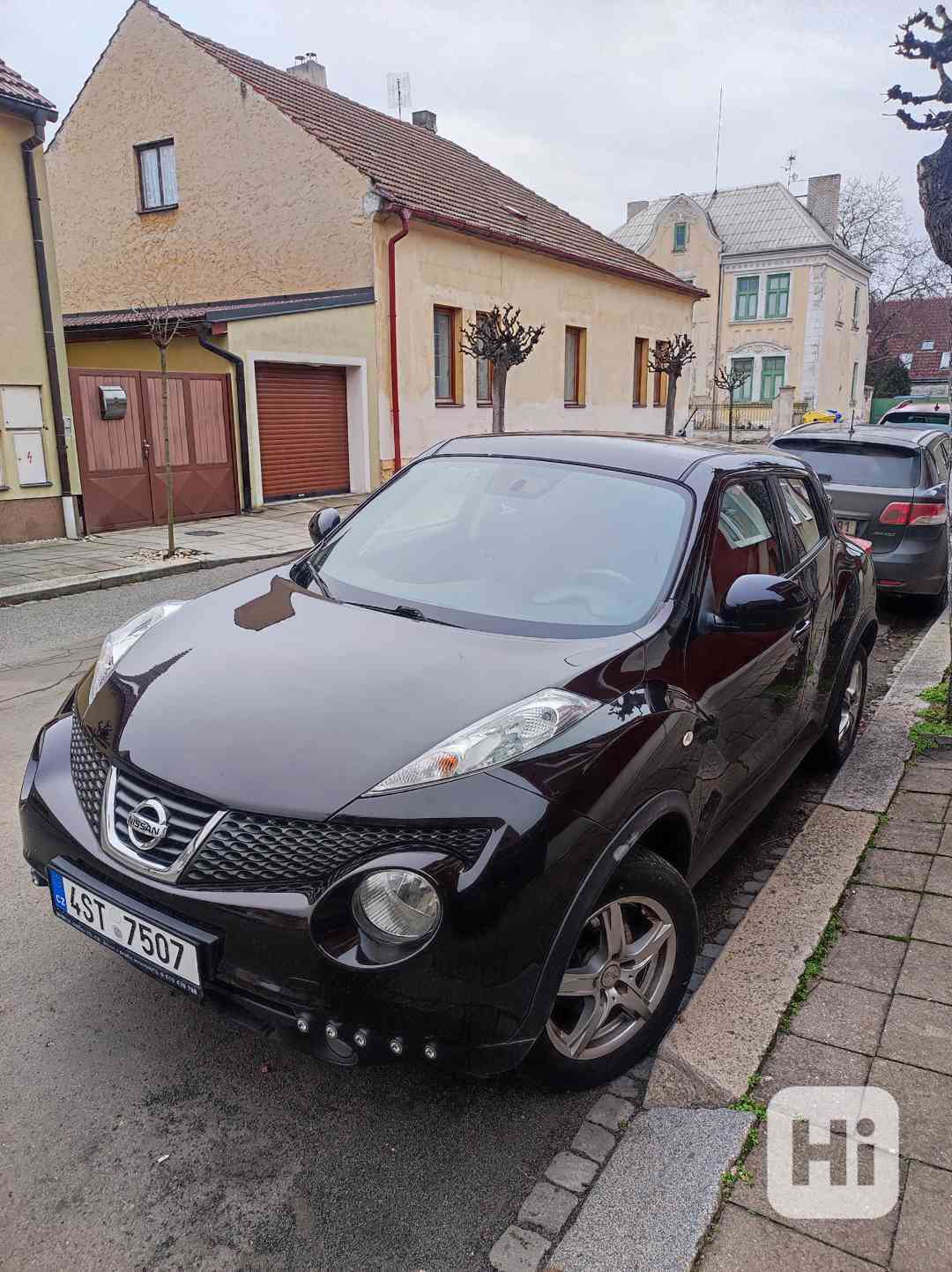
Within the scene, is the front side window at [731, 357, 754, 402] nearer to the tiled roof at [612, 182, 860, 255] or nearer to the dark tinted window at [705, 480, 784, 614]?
the tiled roof at [612, 182, 860, 255]

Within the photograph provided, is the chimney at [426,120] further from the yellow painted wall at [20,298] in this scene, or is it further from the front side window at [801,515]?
the front side window at [801,515]

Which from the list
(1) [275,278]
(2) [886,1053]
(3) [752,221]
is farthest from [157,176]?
(3) [752,221]

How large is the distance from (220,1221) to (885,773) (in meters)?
3.69

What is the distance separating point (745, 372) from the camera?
149 feet

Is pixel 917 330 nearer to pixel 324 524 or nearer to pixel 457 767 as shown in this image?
pixel 324 524

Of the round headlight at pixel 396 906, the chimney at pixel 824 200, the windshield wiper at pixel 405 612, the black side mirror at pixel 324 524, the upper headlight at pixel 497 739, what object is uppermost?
the chimney at pixel 824 200

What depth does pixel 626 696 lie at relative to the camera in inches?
102

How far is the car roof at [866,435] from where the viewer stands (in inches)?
332

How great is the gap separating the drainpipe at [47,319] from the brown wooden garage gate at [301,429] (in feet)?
12.3

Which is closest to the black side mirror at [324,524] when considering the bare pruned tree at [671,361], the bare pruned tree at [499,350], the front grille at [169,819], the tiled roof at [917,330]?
the front grille at [169,819]

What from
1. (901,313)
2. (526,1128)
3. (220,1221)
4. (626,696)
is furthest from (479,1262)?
(901,313)

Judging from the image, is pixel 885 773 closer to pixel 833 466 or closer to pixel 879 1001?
pixel 879 1001

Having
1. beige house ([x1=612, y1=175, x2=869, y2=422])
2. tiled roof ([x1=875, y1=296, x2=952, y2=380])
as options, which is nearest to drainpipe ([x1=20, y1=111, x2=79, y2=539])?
beige house ([x1=612, y1=175, x2=869, y2=422])

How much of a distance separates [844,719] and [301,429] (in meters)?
13.6
